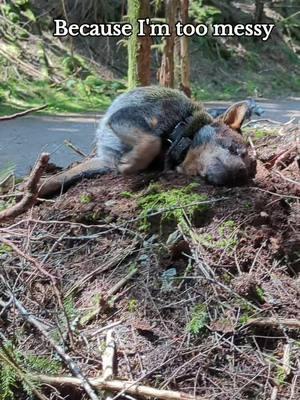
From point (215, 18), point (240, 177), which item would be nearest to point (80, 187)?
point (240, 177)

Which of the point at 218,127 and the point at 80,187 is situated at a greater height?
the point at 218,127

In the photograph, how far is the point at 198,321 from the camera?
3.61m

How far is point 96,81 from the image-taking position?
1850 cm

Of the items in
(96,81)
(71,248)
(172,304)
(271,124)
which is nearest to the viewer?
(172,304)

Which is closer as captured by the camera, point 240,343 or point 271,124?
point 240,343

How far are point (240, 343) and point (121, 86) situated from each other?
51.4 ft

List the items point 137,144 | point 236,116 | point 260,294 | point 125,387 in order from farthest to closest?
1. point 236,116
2. point 137,144
3. point 260,294
4. point 125,387

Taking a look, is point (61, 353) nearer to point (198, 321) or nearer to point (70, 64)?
point (198, 321)

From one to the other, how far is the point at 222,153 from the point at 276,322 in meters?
1.53

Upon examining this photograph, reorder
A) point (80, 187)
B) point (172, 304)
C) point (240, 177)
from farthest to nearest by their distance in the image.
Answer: point (80, 187) < point (240, 177) < point (172, 304)

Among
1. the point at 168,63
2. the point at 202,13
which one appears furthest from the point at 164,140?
the point at 202,13

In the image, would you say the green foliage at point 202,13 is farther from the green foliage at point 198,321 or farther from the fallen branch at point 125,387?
the fallen branch at point 125,387

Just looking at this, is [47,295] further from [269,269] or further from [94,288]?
[269,269]

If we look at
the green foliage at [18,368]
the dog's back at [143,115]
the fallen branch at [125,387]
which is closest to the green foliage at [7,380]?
the green foliage at [18,368]
